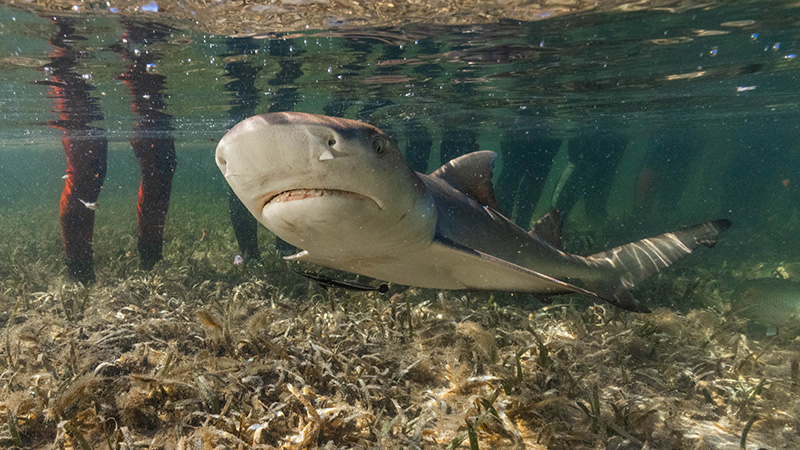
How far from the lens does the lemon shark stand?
2.10 metres

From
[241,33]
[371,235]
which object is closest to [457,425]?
[371,235]

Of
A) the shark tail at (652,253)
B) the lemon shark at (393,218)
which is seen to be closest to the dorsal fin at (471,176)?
the lemon shark at (393,218)

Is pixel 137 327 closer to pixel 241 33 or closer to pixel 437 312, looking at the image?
pixel 437 312

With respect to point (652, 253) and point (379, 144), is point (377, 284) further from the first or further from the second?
point (379, 144)

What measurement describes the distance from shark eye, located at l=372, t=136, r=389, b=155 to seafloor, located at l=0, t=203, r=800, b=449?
74.7 inches

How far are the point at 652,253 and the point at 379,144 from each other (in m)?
4.45

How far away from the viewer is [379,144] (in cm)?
242

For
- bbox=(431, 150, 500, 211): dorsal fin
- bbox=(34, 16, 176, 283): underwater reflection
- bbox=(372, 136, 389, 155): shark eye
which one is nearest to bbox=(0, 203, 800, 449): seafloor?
bbox=(431, 150, 500, 211): dorsal fin

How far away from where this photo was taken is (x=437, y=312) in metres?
5.47

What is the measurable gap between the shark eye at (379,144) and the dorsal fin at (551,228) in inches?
126

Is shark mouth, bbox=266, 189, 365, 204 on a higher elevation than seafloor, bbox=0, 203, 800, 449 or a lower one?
higher

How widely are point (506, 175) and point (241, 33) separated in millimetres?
12185

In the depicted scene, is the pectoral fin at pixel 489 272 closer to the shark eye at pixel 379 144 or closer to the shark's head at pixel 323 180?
the shark's head at pixel 323 180

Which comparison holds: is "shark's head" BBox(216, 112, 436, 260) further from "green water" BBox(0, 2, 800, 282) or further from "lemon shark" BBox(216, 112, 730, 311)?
"green water" BBox(0, 2, 800, 282)
